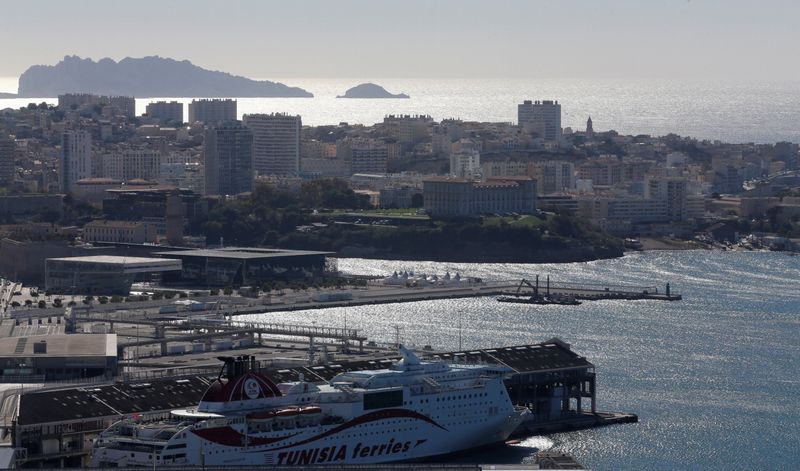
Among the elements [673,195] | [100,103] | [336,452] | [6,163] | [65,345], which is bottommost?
[336,452]

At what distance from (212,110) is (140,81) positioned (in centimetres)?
7314

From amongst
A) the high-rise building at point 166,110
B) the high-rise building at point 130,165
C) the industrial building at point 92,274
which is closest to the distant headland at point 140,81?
the high-rise building at point 166,110

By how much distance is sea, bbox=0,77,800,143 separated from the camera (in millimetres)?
125688

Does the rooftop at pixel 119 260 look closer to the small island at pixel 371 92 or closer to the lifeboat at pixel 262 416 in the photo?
the lifeboat at pixel 262 416

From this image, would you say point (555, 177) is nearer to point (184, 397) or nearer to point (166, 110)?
point (166, 110)

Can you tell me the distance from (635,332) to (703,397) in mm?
8142

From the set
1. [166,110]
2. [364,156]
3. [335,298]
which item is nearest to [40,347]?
[335,298]

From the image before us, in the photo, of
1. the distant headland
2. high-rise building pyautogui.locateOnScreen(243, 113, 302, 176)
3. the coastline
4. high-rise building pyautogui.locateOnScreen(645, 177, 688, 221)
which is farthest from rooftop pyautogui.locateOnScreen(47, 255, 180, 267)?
the distant headland

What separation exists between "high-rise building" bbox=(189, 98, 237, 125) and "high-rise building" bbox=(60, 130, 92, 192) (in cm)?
2916

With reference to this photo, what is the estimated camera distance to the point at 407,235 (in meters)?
55.5

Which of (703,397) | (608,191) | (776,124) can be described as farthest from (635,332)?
(776,124)

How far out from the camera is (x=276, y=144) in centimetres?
7606

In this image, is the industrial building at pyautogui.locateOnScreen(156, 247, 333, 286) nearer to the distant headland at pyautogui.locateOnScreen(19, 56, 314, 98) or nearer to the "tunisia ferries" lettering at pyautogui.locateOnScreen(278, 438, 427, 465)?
the "tunisia ferries" lettering at pyautogui.locateOnScreen(278, 438, 427, 465)

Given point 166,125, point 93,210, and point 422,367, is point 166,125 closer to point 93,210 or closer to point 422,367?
point 93,210
